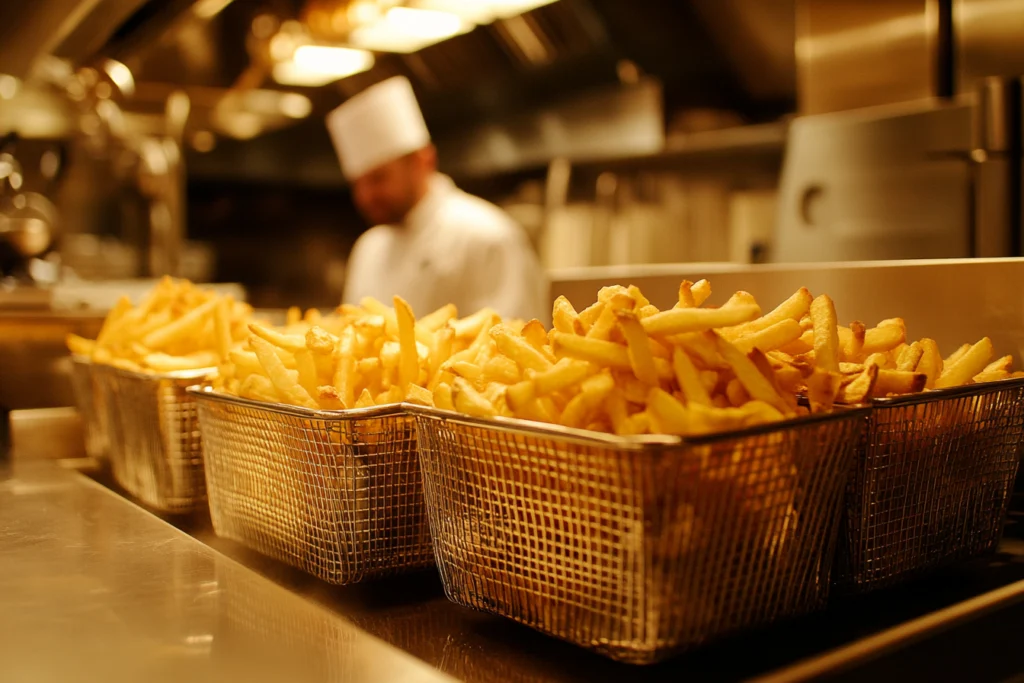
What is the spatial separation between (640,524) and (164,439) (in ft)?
2.96

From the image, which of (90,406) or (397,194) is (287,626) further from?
(397,194)

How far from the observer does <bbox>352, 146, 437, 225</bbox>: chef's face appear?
4133mm

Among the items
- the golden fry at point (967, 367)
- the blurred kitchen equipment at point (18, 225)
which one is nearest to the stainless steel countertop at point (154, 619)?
the golden fry at point (967, 367)

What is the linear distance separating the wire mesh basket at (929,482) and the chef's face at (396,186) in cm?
336

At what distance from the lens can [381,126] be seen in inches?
158

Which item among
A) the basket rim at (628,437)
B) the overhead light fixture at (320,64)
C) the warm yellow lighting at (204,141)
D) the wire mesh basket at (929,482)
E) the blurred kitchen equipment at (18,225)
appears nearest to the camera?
the basket rim at (628,437)

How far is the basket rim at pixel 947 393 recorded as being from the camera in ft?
2.91

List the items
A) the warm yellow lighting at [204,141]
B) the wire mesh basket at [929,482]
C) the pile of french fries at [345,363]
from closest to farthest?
1. the wire mesh basket at [929,482]
2. the pile of french fries at [345,363]
3. the warm yellow lighting at [204,141]

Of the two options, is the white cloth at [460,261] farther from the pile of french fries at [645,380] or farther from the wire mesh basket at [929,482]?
the pile of french fries at [645,380]

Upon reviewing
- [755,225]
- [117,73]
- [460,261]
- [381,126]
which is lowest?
[460,261]

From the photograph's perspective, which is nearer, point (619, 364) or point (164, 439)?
point (619, 364)

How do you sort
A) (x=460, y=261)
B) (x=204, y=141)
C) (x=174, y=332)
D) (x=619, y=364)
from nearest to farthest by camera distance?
1. (x=619, y=364)
2. (x=174, y=332)
3. (x=460, y=261)
4. (x=204, y=141)

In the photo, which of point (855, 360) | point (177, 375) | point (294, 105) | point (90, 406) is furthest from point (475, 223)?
point (855, 360)

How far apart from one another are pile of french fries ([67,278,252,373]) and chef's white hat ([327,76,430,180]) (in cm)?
247
